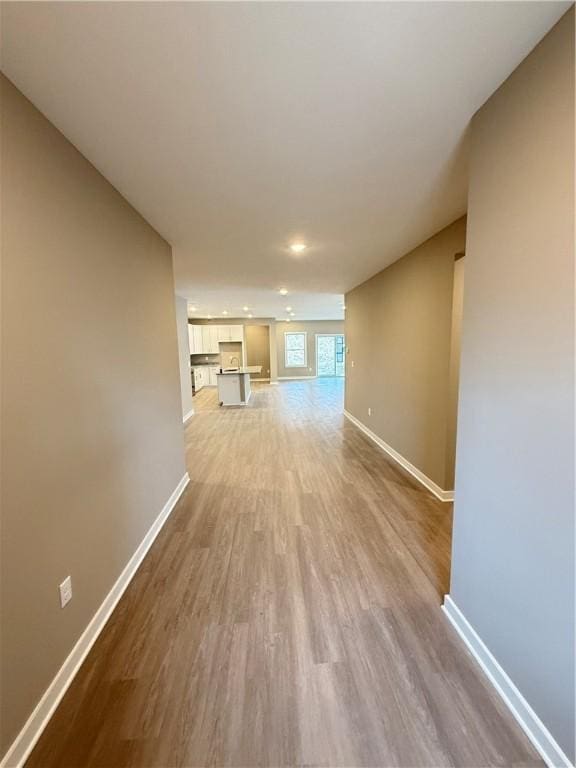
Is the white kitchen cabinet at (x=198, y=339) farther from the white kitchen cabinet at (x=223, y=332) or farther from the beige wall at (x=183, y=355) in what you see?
the beige wall at (x=183, y=355)

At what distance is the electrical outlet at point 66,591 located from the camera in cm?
134

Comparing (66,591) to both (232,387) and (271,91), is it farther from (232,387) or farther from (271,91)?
(232,387)

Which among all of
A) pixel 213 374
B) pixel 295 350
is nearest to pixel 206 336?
pixel 213 374

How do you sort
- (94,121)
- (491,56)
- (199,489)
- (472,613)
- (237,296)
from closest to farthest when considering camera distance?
(491,56), (94,121), (472,613), (199,489), (237,296)

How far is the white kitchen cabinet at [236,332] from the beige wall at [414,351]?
5.98m

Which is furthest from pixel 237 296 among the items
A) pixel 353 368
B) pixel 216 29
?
pixel 216 29

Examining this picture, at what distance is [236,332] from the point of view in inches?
411

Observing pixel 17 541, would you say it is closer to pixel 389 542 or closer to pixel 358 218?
pixel 389 542

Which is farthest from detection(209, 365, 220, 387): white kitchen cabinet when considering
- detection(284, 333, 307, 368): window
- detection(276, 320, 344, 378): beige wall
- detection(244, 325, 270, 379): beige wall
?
detection(284, 333, 307, 368): window

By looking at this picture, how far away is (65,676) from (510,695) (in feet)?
6.04

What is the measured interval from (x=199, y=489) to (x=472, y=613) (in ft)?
8.34

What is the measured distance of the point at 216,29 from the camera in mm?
971

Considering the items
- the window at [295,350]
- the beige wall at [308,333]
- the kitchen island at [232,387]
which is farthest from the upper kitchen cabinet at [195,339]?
the window at [295,350]

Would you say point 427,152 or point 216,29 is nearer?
point 216,29
